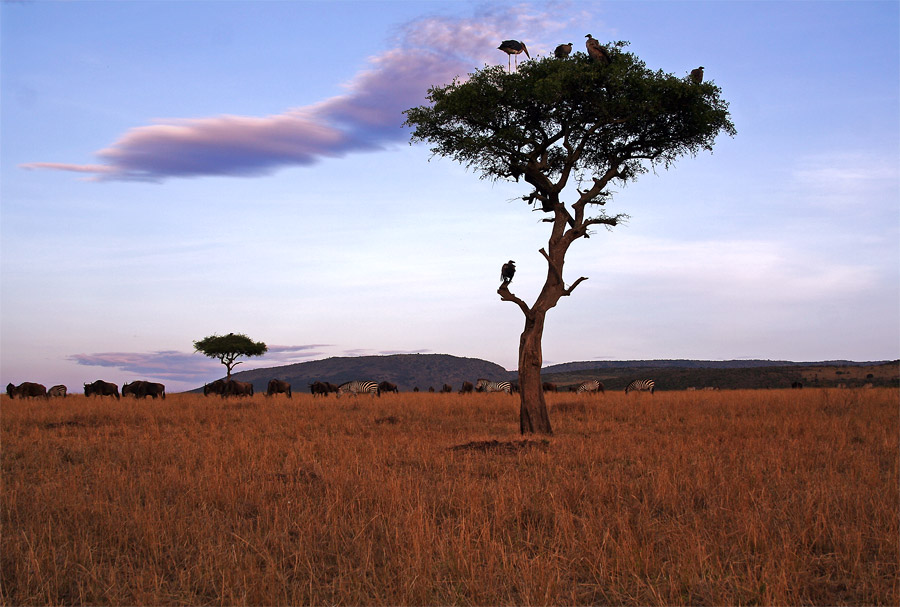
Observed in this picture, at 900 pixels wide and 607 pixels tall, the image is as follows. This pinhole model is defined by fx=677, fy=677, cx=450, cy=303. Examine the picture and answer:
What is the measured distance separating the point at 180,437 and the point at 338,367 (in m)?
140

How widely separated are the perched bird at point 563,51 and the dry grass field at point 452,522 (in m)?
11.6

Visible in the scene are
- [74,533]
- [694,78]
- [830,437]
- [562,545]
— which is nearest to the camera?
[562,545]

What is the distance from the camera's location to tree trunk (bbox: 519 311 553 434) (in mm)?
18188

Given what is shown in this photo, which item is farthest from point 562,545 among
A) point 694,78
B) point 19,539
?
point 694,78

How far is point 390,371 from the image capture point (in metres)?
145

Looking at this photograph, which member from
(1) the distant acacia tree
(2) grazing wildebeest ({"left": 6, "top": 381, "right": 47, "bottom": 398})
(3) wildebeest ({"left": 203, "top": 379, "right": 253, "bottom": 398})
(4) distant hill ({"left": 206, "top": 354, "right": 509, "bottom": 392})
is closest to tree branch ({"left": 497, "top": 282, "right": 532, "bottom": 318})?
(3) wildebeest ({"left": 203, "top": 379, "right": 253, "bottom": 398})

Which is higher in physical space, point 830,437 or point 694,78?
point 694,78

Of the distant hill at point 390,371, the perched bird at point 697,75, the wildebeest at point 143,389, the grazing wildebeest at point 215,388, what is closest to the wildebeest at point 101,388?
the wildebeest at point 143,389

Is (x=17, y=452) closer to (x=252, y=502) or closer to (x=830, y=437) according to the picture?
(x=252, y=502)

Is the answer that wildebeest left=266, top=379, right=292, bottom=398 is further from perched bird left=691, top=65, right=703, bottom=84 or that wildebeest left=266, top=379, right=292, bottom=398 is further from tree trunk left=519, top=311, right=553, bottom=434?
perched bird left=691, top=65, right=703, bottom=84

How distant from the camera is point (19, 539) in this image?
23.1ft

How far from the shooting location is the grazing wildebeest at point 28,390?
3700 centimetres

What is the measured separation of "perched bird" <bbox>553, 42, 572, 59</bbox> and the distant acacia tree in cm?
6294

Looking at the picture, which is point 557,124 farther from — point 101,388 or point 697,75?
point 101,388
